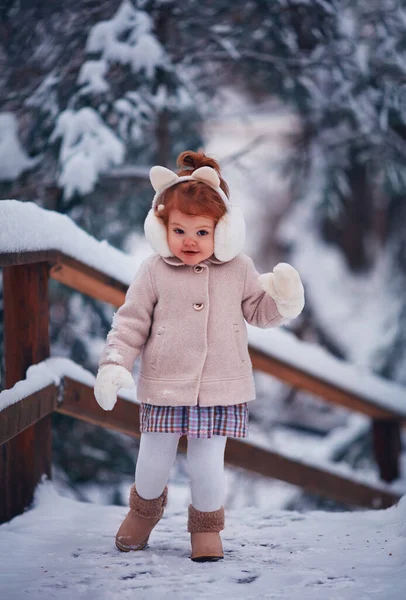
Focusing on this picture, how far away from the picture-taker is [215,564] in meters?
1.97

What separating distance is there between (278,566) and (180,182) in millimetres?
1173

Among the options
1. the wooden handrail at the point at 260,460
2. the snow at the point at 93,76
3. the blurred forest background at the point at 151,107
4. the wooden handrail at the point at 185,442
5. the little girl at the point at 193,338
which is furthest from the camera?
the blurred forest background at the point at 151,107

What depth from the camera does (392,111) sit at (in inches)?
169

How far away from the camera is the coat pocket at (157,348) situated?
6.66ft

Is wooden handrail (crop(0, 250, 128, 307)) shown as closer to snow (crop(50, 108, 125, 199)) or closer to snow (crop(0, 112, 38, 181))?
snow (crop(50, 108, 125, 199))

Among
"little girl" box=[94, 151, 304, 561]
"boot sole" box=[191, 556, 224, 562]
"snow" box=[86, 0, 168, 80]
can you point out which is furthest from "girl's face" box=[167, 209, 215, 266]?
"snow" box=[86, 0, 168, 80]

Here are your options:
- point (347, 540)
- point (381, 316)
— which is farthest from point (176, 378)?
point (381, 316)

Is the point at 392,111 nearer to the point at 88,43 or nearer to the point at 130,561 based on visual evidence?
the point at 88,43

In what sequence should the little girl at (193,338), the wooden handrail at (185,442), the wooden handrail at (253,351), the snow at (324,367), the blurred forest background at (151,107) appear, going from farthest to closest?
the blurred forest background at (151,107)
the snow at (324,367)
the wooden handrail at (253,351)
the wooden handrail at (185,442)
the little girl at (193,338)

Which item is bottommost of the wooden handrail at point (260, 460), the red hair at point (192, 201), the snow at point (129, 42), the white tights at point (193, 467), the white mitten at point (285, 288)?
the wooden handrail at point (260, 460)

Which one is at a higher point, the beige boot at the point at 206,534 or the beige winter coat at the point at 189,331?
the beige winter coat at the point at 189,331

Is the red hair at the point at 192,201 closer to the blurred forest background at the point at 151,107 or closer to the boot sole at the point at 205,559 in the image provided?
the boot sole at the point at 205,559

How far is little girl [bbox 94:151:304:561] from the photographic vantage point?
202cm

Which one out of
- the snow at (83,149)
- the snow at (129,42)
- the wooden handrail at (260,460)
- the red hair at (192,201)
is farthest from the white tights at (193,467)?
the snow at (129,42)
